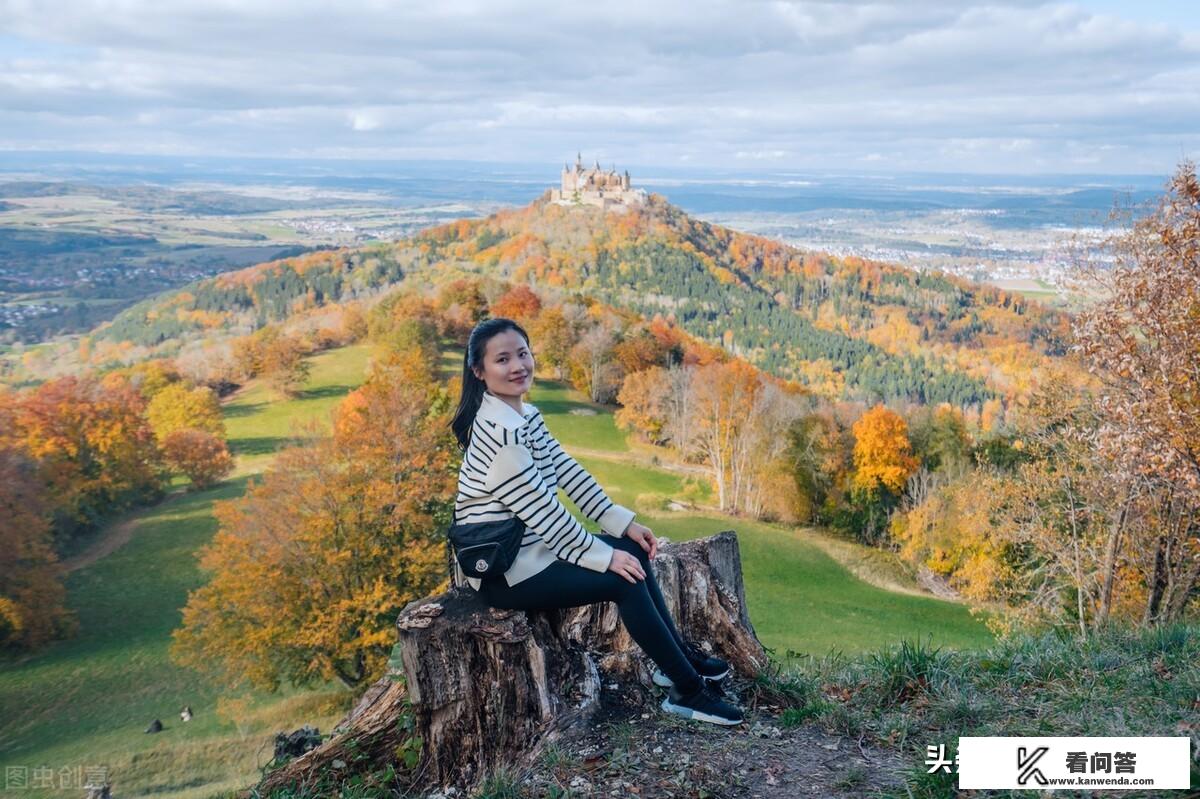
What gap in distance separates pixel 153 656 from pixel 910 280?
150 meters

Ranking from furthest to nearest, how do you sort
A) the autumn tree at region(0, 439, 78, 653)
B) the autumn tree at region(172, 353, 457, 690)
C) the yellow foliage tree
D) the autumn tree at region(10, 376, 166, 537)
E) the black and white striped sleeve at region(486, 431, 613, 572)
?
1. the yellow foliage tree
2. the autumn tree at region(10, 376, 166, 537)
3. the autumn tree at region(0, 439, 78, 653)
4. the autumn tree at region(172, 353, 457, 690)
5. the black and white striped sleeve at region(486, 431, 613, 572)

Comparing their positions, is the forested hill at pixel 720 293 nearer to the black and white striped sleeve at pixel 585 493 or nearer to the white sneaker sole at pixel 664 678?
the white sneaker sole at pixel 664 678

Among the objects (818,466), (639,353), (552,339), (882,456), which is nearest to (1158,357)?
(882,456)

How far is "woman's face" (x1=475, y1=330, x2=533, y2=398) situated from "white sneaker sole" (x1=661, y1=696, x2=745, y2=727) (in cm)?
223

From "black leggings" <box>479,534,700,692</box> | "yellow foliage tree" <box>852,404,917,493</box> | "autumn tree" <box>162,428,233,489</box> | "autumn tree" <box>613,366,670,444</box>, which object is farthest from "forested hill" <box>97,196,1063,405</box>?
"black leggings" <box>479,534,700,692</box>

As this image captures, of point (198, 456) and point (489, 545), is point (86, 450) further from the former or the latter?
point (489, 545)

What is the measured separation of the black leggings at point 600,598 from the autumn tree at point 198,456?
40.0m

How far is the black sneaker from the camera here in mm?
4809

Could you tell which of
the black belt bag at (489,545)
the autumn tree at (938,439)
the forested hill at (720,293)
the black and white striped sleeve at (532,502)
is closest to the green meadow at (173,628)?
the black and white striped sleeve at (532,502)

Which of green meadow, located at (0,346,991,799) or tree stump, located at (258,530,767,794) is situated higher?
tree stump, located at (258,530,767,794)

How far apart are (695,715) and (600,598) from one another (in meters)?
0.97

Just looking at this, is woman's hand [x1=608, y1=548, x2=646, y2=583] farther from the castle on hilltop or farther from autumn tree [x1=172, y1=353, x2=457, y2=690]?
the castle on hilltop

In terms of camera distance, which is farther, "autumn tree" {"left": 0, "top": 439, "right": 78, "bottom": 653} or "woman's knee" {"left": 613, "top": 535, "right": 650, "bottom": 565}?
"autumn tree" {"left": 0, "top": 439, "right": 78, "bottom": 653}

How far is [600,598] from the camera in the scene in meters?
4.76
